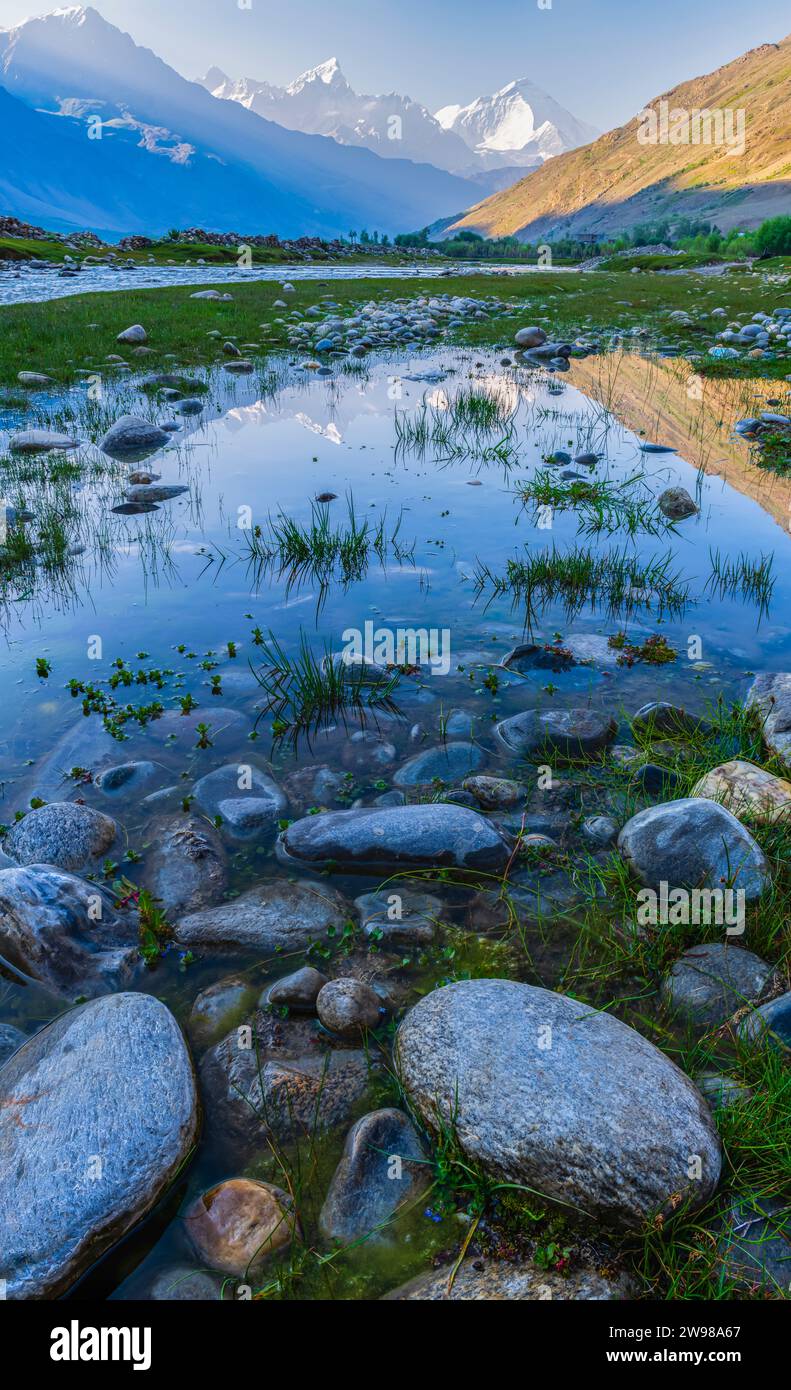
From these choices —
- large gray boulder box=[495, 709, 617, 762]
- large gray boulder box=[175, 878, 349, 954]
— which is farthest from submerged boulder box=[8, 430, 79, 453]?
large gray boulder box=[175, 878, 349, 954]

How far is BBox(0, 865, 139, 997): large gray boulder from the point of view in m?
3.72

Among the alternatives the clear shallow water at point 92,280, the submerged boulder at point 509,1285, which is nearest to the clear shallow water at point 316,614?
the submerged boulder at point 509,1285

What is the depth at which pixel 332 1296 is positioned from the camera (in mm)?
2547

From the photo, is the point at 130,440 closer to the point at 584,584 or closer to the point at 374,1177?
the point at 584,584

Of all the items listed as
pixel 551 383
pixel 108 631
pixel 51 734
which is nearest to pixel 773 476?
pixel 551 383

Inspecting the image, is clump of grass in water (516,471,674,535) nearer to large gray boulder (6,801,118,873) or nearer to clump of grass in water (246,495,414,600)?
clump of grass in water (246,495,414,600)

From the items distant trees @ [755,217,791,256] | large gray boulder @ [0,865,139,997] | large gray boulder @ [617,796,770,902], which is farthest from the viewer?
distant trees @ [755,217,791,256]

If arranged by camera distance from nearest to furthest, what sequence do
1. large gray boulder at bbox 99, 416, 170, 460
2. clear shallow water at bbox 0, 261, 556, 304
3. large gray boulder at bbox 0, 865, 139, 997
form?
large gray boulder at bbox 0, 865, 139, 997 < large gray boulder at bbox 99, 416, 170, 460 < clear shallow water at bbox 0, 261, 556, 304

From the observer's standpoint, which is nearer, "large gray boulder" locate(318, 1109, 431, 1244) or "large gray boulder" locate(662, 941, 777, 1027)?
"large gray boulder" locate(318, 1109, 431, 1244)

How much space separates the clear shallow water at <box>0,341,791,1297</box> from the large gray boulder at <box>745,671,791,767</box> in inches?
17.3

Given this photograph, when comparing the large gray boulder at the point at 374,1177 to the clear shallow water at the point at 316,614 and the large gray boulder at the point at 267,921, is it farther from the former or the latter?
the large gray boulder at the point at 267,921

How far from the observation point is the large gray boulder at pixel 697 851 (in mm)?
3900

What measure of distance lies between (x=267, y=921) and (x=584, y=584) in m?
5.64

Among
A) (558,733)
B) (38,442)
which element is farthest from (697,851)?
(38,442)
